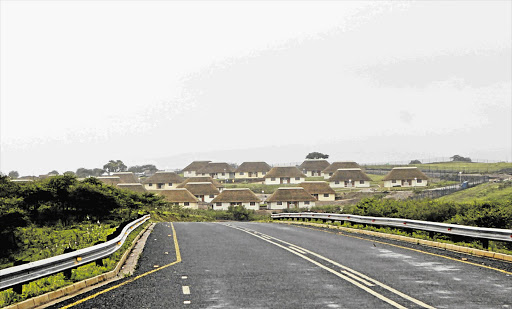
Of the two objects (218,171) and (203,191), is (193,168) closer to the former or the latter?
(218,171)

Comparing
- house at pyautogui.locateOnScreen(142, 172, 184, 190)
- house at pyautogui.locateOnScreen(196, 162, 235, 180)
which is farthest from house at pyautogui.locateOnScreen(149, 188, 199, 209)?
house at pyautogui.locateOnScreen(196, 162, 235, 180)

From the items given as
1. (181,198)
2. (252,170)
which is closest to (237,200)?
(181,198)

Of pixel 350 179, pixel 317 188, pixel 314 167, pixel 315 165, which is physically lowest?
pixel 317 188

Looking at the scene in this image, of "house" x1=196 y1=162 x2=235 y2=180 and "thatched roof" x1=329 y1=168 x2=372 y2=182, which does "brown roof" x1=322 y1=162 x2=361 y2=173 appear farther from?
"house" x1=196 y1=162 x2=235 y2=180

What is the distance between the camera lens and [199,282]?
10.7 m

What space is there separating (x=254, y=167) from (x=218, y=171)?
38.3 ft

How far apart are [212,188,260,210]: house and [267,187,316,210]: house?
127 inches

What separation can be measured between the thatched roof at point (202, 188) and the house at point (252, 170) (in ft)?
106

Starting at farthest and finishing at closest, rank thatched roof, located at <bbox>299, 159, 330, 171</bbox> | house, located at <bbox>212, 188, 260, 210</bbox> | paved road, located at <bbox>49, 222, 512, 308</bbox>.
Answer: thatched roof, located at <bbox>299, 159, 330, 171</bbox>
house, located at <bbox>212, 188, 260, 210</bbox>
paved road, located at <bbox>49, 222, 512, 308</bbox>

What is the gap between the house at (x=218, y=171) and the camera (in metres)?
144

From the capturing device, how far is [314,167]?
143 meters

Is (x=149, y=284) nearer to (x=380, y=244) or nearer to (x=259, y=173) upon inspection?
(x=380, y=244)

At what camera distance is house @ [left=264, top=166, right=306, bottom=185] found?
12306 cm

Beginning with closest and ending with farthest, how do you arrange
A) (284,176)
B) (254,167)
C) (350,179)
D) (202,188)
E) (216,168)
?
(202,188)
(350,179)
(284,176)
(254,167)
(216,168)
